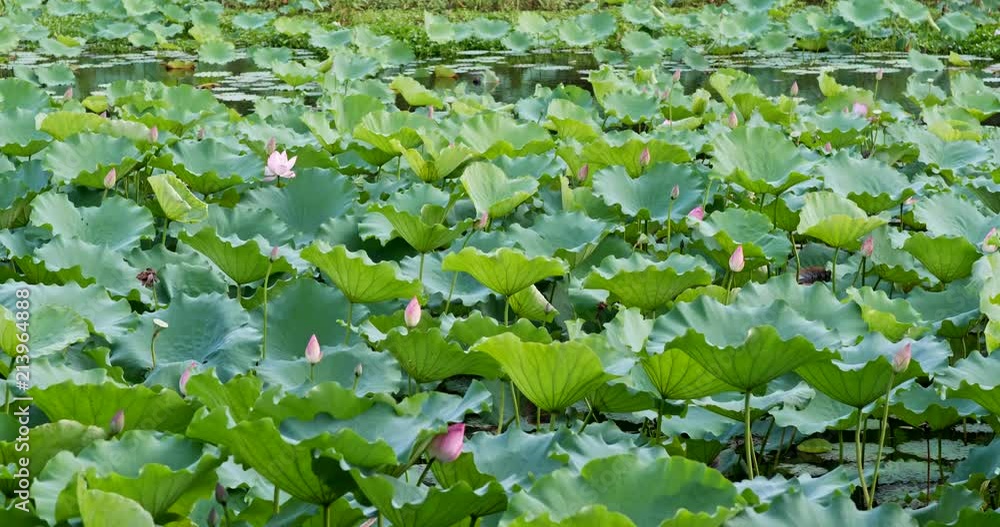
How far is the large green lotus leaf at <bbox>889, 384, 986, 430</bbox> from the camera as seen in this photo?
7.32ft

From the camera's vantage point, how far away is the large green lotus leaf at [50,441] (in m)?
1.65

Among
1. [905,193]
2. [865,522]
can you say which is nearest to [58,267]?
[865,522]

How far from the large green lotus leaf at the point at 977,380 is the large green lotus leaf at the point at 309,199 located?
5.68 feet

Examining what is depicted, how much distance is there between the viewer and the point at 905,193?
3234 millimetres

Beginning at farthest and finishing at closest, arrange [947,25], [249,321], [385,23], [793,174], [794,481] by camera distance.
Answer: [385,23]
[947,25]
[793,174]
[249,321]
[794,481]

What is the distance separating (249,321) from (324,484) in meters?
0.99

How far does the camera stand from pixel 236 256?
2.62m

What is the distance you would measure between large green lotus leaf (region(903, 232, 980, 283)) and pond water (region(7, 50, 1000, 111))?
4.85 metres

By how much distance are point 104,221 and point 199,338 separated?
2.50 ft

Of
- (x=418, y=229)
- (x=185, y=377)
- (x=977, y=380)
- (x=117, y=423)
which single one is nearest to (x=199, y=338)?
(x=185, y=377)

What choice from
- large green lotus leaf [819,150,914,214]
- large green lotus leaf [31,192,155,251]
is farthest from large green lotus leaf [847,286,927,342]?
large green lotus leaf [31,192,155,251]

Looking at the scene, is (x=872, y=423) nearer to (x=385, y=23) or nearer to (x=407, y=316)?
(x=407, y=316)

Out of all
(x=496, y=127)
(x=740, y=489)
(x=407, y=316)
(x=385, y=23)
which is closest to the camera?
(x=740, y=489)

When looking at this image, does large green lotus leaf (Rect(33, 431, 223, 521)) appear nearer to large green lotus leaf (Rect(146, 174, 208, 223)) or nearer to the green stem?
the green stem
